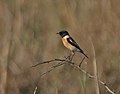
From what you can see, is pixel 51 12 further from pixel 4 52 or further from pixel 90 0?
pixel 4 52

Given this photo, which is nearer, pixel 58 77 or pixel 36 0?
pixel 58 77

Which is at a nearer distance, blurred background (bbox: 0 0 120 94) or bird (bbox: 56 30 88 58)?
bird (bbox: 56 30 88 58)

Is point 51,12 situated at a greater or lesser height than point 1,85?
greater

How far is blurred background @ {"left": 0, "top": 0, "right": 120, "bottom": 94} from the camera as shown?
4906 millimetres

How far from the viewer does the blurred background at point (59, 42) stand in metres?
4.91

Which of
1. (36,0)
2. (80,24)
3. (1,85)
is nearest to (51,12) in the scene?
(36,0)

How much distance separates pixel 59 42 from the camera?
534 centimetres

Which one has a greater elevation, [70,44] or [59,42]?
[59,42]

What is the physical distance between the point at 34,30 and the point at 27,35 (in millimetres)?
178

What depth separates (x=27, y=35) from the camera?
5117mm

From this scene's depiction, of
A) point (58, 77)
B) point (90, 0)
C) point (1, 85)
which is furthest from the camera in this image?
point (90, 0)

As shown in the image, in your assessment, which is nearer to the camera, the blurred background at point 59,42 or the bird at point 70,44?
the bird at point 70,44

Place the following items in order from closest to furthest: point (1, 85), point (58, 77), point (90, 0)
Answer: point (1, 85)
point (58, 77)
point (90, 0)

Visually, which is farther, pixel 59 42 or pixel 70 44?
pixel 59 42
